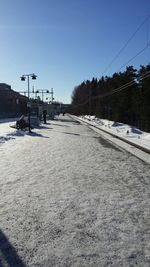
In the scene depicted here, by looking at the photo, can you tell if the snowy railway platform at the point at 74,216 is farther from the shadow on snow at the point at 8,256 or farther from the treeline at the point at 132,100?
the treeline at the point at 132,100

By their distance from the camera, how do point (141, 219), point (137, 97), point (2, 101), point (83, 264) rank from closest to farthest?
point (83, 264) → point (141, 219) → point (137, 97) → point (2, 101)

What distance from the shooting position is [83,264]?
182 inches

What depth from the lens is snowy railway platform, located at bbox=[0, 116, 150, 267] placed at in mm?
4910

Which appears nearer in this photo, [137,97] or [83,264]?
[83,264]

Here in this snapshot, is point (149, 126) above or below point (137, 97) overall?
below

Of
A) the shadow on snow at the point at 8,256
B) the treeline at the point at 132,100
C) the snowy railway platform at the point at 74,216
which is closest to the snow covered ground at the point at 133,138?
the snowy railway platform at the point at 74,216

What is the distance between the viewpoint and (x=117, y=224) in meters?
6.24

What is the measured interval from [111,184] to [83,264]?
5.13 meters

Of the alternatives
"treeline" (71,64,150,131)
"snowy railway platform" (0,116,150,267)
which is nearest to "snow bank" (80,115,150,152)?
"snowy railway platform" (0,116,150,267)

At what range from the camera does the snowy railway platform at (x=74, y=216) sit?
4910 millimetres

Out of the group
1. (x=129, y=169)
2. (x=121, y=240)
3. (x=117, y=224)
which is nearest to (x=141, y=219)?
(x=117, y=224)

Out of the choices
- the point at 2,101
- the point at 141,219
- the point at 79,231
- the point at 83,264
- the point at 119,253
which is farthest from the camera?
the point at 2,101

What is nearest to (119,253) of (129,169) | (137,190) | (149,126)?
(137,190)

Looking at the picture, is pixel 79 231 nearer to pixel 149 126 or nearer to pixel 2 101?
pixel 149 126
